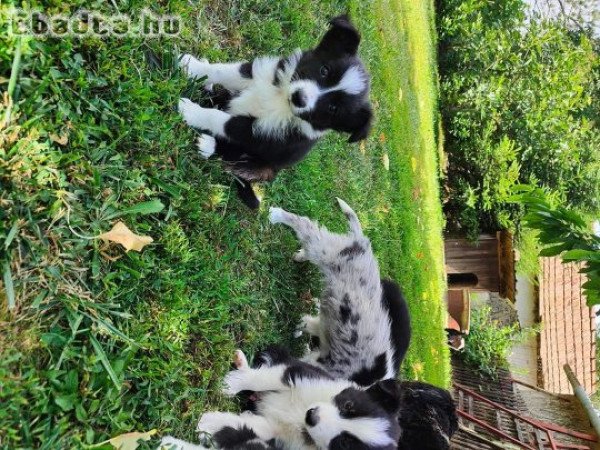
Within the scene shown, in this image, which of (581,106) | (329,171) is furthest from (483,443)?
(581,106)

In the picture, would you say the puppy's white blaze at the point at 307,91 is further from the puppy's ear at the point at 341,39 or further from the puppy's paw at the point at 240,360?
the puppy's paw at the point at 240,360

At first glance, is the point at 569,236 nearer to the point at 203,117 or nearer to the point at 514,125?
the point at 203,117

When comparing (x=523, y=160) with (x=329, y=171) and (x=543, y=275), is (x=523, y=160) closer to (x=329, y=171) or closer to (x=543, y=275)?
(x=543, y=275)

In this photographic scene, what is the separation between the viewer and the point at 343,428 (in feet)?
11.2

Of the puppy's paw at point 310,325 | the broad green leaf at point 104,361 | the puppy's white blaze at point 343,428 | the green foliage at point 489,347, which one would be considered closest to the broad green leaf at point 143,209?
the broad green leaf at point 104,361

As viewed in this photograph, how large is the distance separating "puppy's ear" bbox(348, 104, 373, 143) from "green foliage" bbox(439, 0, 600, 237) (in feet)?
24.9

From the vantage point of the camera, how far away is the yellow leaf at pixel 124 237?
94.2 inches

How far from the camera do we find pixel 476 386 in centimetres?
996

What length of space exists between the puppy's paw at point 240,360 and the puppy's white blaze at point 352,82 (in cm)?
185

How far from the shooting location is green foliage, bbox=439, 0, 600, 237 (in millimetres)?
10953

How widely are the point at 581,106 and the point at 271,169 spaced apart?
10557 millimetres

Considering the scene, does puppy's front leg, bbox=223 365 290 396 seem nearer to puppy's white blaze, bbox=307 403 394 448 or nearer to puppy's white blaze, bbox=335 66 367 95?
puppy's white blaze, bbox=307 403 394 448

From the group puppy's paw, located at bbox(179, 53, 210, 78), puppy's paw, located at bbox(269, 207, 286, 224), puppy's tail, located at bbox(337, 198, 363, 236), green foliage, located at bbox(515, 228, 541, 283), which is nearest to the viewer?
puppy's paw, located at bbox(179, 53, 210, 78)

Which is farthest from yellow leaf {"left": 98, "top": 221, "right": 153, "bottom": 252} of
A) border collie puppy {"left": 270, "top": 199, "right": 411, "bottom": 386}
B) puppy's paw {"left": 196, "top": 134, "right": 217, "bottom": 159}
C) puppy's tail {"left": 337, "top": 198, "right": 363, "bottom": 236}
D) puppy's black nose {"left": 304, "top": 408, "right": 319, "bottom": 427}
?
puppy's tail {"left": 337, "top": 198, "right": 363, "bottom": 236}
